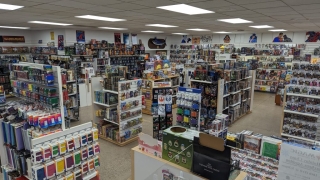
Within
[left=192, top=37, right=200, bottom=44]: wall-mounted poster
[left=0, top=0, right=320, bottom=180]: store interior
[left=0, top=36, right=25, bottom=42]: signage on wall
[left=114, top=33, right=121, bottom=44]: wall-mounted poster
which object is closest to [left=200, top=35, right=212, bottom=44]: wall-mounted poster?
[left=192, top=37, right=200, bottom=44]: wall-mounted poster

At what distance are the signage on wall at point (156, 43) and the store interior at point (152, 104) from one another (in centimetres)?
291

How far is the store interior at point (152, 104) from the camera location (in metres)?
2.10

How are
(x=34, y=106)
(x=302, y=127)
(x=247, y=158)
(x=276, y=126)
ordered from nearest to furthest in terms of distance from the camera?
(x=247, y=158) < (x=34, y=106) < (x=302, y=127) < (x=276, y=126)

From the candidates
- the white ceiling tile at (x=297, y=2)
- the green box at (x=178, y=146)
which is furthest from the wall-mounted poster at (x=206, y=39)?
the green box at (x=178, y=146)

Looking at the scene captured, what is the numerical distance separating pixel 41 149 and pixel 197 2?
11.2 ft

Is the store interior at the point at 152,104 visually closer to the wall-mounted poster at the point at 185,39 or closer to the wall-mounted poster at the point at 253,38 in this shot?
the wall-mounted poster at the point at 253,38

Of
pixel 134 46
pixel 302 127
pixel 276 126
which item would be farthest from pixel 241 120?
pixel 134 46

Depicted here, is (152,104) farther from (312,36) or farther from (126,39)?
(312,36)

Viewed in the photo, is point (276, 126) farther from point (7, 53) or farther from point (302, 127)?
point (7, 53)

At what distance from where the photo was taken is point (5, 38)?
36.1ft

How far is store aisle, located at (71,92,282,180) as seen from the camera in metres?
Result: 4.33

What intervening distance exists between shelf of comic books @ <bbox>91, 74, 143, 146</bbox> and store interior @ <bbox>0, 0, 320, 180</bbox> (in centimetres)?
3

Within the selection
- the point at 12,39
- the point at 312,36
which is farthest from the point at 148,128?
the point at 312,36

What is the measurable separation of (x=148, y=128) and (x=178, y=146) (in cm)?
472
